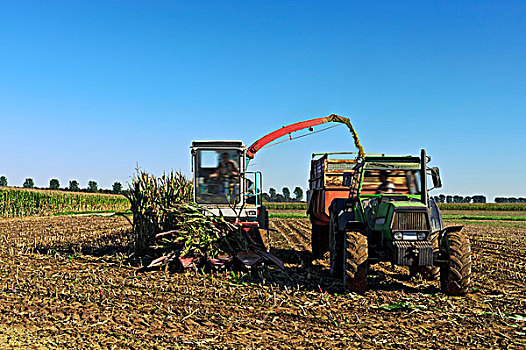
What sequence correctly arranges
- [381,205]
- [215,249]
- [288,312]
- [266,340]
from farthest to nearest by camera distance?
[215,249] → [381,205] → [288,312] → [266,340]

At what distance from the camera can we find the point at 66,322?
6.69m

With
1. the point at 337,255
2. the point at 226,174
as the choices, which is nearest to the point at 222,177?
the point at 226,174

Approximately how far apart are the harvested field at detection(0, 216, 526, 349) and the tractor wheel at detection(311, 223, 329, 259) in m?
2.14

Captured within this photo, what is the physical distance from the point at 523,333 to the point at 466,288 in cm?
181

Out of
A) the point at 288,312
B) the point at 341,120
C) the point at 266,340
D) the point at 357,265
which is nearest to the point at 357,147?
the point at 341,120

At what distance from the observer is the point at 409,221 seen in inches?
328

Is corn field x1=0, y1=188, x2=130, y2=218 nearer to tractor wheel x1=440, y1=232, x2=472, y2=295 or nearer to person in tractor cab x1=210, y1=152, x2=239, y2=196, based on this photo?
person in tractor cab x1=210, y1=152, x2=239, y2=196

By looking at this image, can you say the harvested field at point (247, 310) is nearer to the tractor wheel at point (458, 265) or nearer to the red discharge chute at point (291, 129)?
the tractor wheel at point (458, 265)

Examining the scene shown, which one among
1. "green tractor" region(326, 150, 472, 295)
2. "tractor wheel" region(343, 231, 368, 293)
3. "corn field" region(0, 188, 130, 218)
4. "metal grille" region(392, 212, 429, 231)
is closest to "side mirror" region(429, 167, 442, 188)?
"green tractor" region(326, 150, 472, 295)

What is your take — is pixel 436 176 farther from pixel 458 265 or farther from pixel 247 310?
pixel 247 310

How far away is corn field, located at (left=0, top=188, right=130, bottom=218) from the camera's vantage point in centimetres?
3631

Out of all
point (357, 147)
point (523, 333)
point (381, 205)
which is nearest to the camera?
point (523, 333)

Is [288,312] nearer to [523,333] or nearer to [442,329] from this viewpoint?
[442,329]

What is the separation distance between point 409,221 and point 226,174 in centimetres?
576
